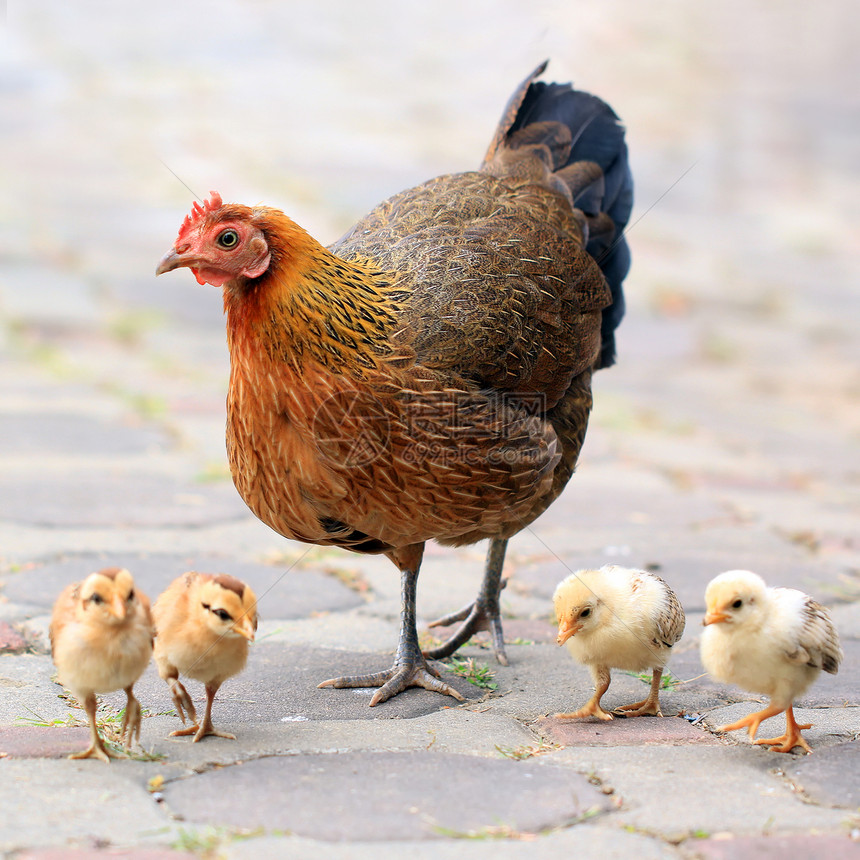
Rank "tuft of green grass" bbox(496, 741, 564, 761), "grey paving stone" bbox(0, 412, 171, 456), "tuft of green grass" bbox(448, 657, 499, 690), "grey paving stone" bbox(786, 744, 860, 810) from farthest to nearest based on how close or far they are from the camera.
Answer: "grey paving stone" bbox(0, 412, 171, 456) < "tuft of green grass" bbox(448, 657, 499, 690) < "tuft of green grass" bbox(496, 741, 564, 761) < "grey paving stone" bbox(786, 744, 860, 810)

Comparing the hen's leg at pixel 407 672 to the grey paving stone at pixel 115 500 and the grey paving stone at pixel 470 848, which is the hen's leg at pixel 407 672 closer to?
the grey paving stone at pixel 470 848

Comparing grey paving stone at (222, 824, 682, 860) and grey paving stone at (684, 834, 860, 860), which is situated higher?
grey paving stone at (684, 834, 860, 860)

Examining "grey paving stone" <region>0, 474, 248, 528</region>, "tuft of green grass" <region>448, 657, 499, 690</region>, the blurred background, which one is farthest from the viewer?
the blurred background

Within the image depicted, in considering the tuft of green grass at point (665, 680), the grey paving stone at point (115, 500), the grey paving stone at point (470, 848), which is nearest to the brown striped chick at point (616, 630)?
the tuft of green grass at point (665, 680)

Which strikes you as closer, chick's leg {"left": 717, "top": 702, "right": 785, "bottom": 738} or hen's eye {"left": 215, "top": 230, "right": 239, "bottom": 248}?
chick's leg {"left": 717, "top": 702, "right": 785, "bottom": 738}

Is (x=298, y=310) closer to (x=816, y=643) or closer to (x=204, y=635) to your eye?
(x=204, y=635)

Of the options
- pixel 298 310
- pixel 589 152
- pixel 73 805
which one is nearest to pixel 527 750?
pixel 73 805

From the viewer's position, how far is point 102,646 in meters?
2.55

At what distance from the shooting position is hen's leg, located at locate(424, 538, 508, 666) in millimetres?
3768

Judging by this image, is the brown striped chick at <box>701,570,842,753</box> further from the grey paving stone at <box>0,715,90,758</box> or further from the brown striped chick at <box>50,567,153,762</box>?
the grey paving stone at <box>0,715,90,758</box>

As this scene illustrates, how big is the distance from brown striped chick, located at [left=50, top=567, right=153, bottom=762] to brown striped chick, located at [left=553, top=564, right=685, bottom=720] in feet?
3.96

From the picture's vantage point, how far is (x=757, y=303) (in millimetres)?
11672

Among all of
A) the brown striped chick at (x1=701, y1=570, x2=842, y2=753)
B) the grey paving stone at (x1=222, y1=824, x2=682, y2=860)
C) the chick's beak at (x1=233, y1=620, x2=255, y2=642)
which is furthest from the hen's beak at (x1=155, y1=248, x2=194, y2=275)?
the brown striped chick at (x1=701, y1=570, x2=842, y2=753)

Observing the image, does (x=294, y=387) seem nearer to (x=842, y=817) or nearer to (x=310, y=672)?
(x=310, y=672)
